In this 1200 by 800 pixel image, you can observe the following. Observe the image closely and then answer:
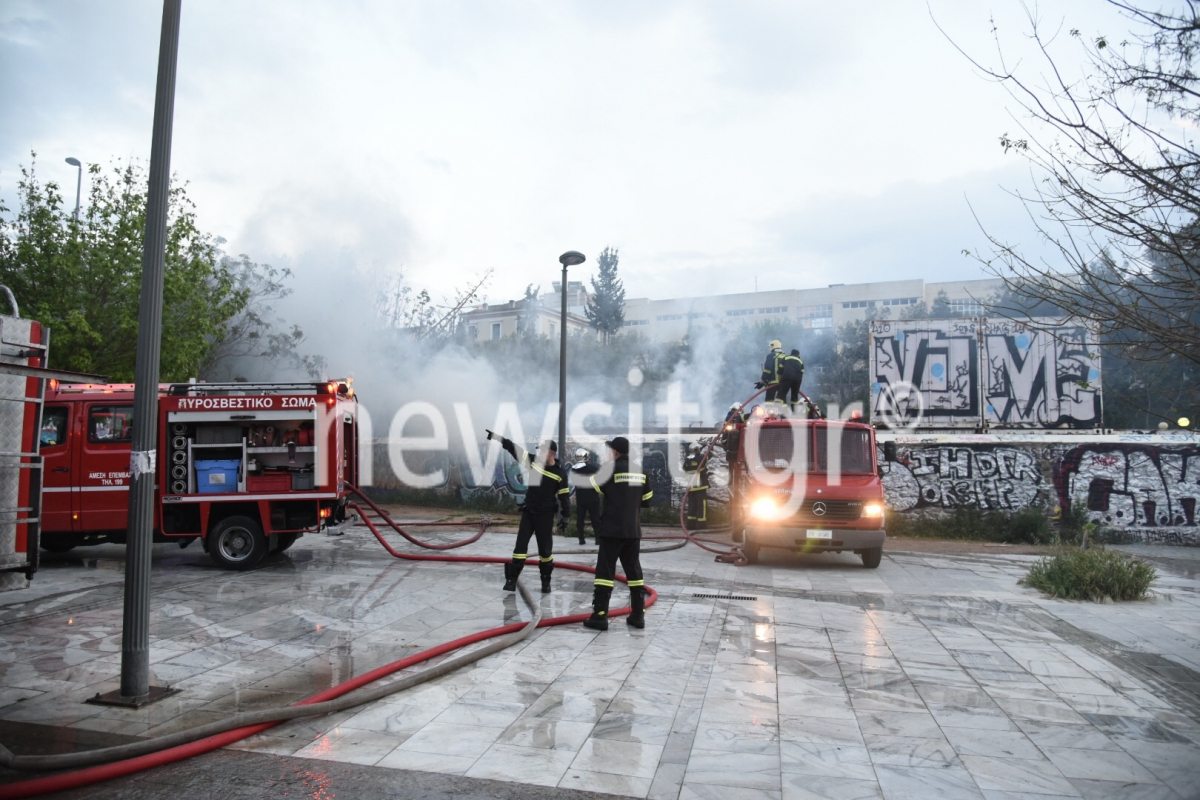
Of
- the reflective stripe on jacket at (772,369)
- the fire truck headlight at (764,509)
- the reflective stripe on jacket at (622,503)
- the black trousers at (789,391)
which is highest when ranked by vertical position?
the reflective stripe on jacket at (772,369)

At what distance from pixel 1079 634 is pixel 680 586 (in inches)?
167

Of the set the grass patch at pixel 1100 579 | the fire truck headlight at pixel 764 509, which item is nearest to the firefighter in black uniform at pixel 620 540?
the fire truck headlight at pixel 764 509

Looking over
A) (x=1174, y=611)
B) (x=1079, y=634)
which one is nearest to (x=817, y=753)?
(x=1079, y=634)

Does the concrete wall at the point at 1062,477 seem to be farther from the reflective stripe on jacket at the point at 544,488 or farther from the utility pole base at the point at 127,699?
the utility pole base at the point at 127,699

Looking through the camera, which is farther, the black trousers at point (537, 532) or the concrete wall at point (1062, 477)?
the concrete wall at point (1062, 477)

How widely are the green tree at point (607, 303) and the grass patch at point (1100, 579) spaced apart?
4119 centimetres

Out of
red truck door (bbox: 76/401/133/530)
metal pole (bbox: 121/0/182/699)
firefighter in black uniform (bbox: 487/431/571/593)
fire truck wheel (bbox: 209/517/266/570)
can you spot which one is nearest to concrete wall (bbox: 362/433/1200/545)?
firefighter in black uniform (bbox: 487/431/571/593)

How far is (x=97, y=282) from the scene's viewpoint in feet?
44.3

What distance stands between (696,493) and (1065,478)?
774 centimetres

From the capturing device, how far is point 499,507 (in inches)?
765

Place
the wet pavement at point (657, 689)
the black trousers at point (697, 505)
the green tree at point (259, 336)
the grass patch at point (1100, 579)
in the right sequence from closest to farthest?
the wet pavement at point (657, 689) → the grass patch at point (1100, 579) → the black trousers at point (697, 505) → the green tree at point (259, 336)

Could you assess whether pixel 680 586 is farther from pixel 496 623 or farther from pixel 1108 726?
pixel 1108 726

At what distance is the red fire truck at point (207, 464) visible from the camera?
963cm

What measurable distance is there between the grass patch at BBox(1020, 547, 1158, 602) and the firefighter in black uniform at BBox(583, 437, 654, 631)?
552 cm
